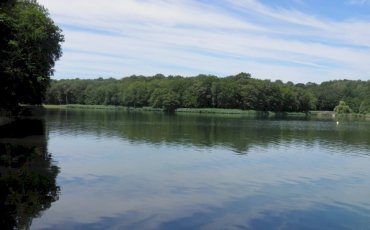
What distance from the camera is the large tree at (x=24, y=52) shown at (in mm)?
31031

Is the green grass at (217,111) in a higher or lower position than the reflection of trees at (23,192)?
higher

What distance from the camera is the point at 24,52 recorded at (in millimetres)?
45750

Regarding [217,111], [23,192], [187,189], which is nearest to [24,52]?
[187,189]

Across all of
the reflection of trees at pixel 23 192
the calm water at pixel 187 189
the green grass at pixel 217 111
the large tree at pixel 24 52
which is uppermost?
the large tree at pixel 24 52

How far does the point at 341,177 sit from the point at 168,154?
14.2 metres

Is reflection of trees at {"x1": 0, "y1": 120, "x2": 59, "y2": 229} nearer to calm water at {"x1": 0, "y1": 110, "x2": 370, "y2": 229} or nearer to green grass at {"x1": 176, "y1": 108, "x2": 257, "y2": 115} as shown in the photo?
calm water at {"x1": 0, "y1": 110, "x2": 370, "y2": 229}

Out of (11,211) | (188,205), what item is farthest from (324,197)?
(11,211)

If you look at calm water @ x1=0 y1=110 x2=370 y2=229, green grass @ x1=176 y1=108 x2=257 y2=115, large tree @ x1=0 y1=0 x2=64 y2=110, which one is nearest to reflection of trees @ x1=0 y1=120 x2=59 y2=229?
calm water @ x1=0 y1=110 x2=370 y2=229

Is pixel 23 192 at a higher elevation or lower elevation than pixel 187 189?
higher

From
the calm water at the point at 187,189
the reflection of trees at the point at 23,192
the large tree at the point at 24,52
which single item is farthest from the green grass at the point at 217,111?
the reflection of trees at the point at 23,192

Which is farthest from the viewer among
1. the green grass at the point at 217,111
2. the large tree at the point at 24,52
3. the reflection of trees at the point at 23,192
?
the green grass at the point at 217,111

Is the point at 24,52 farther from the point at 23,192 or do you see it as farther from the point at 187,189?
the point at 23,192

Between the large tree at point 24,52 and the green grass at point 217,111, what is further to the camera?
the green grass at point 217,111

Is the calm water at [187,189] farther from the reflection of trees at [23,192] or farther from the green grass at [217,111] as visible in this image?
the green grass at [217,111]
